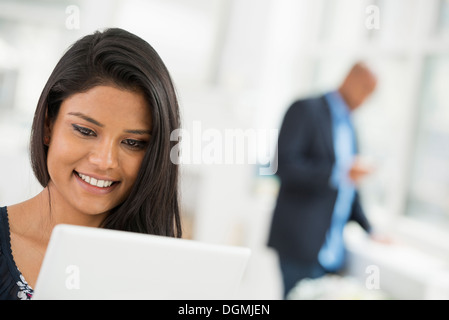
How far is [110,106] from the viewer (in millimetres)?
824

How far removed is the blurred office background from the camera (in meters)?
2.95

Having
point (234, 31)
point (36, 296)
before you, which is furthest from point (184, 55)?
point (36, 296)

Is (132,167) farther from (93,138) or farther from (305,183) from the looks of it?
(305,183)

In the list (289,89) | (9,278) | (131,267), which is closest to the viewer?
(131,267)

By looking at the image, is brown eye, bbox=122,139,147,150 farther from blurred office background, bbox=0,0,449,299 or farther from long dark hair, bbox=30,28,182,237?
blurred office background, bbox=0,0,449,299

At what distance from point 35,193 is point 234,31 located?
3572 mm

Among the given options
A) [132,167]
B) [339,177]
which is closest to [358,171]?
[339,177]

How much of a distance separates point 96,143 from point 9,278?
252mm

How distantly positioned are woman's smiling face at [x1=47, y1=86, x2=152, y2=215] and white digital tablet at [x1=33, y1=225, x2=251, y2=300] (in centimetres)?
20

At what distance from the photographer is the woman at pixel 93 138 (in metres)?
0.82

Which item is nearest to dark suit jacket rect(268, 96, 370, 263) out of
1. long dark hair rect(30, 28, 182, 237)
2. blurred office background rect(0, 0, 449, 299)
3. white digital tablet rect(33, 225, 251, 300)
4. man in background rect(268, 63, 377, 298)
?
man in background rect(268, 63, 377, 298)

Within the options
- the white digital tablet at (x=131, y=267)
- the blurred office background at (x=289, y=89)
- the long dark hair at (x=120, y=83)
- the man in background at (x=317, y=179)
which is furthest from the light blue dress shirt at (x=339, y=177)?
the white digital tablet at (x=131, y=267)

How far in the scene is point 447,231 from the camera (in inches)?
115

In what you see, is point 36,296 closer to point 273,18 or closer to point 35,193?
point 35,193
